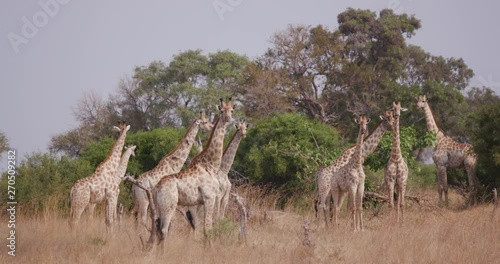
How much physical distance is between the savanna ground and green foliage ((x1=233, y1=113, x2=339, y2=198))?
4.98 metres

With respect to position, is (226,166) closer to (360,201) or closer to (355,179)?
(355,179)

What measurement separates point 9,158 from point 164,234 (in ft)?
9.24

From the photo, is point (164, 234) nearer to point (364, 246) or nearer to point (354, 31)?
point (364, 246)

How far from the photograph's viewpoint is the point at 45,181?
18.2 m

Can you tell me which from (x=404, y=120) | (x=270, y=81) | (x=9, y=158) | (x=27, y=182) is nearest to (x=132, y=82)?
(x=270, y=81)

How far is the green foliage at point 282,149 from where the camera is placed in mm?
19719

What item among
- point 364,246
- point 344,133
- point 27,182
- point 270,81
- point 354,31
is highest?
point 354,31

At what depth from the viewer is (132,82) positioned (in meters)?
35.0

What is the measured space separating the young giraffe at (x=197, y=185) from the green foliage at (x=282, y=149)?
6818mm

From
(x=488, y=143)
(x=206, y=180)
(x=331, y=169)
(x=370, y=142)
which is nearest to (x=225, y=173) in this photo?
(x=206, y=180)

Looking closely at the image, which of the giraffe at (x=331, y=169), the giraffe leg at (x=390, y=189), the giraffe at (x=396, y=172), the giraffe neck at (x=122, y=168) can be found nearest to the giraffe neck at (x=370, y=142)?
the giraffe at (x=331, y=169)

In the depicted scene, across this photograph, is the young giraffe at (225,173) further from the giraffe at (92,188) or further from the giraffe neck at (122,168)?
the giraffe neck at (122,168)

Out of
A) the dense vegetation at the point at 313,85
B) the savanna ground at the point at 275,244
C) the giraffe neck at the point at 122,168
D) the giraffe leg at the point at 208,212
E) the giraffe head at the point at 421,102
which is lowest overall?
the savanna ground at the point at 275,244

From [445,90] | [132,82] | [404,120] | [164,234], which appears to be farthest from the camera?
[132,82]
